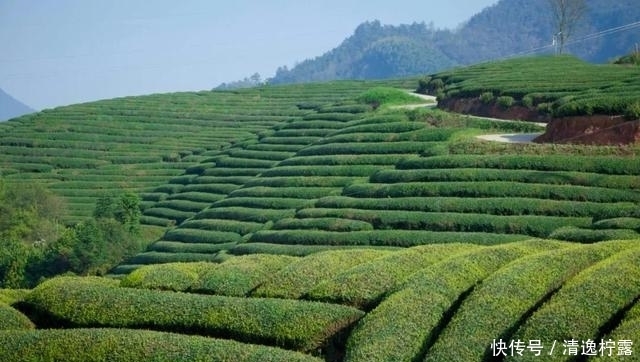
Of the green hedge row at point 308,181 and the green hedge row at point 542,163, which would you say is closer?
the green hedge row at point 542,163

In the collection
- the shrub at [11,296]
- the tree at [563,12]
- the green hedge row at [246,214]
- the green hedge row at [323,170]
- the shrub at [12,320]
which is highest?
the tree at [563,12]

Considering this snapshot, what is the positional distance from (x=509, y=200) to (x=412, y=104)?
103 ft

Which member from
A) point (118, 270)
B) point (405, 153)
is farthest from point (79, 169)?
point (405, 153)

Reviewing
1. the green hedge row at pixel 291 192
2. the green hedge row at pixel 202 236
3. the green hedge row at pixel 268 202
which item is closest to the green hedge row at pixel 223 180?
the green hedge row at pixel 291 192

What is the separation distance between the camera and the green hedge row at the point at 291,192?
4325 centimetres

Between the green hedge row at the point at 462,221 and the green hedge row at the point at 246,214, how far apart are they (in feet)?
18.5

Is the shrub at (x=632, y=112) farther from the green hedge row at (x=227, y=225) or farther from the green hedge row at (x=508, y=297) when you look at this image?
the green hedge row at (x=508, y=297)

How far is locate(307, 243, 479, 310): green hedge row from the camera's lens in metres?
15.2

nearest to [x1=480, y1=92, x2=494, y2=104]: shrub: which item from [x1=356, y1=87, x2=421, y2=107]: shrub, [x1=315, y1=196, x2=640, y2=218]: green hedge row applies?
[x1=356, y1=87, x2=421, y2=107]: shrub

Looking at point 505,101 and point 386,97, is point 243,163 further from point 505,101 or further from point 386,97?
point 505,101

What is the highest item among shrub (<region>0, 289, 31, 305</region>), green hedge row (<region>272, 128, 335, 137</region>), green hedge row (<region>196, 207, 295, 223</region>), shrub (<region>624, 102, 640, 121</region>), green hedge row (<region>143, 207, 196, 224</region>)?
shrub (<region>624, 102, 640, 121</region>)

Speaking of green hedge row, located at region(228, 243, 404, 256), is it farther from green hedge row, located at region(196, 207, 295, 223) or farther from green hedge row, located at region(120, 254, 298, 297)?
green hedge row, located at region(120, 254, 298, 297)

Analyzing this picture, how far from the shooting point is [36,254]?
46.5 metres

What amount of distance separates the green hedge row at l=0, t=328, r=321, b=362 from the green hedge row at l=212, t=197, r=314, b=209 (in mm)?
26977
